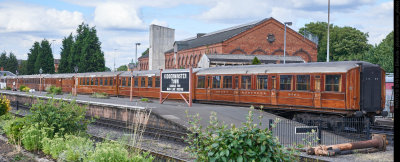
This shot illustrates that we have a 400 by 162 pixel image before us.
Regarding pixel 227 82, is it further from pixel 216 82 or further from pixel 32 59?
pixel 32 59

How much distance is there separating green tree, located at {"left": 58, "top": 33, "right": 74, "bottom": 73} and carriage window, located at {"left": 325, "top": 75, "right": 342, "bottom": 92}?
6084 centimetres

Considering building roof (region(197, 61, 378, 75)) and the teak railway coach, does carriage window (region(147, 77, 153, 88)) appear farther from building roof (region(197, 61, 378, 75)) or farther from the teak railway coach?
building roof (region(197, 61, 378, 75))

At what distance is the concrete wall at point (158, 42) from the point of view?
64.4 meters

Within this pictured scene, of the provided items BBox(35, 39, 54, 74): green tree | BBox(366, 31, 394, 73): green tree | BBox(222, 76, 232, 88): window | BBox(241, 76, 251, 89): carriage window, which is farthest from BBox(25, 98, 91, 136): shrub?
BBox(35, 39, 54, 74): green tree

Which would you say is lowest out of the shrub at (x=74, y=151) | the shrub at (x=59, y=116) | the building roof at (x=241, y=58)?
the shrub at (x=74, y=151)

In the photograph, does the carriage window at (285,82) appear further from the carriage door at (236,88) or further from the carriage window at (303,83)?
the carriage door at (236,88)

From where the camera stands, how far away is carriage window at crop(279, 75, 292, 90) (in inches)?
776

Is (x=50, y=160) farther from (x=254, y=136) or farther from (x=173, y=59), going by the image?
(x=173, y=59)

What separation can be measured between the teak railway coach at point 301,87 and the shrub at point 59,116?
10.4m

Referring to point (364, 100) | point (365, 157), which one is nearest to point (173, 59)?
point (364, 100)

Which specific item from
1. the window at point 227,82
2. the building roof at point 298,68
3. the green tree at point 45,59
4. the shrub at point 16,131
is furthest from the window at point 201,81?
the green tree at point 45,59

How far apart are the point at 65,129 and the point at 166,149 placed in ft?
10.6

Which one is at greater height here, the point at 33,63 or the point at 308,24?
the point at 308,24
